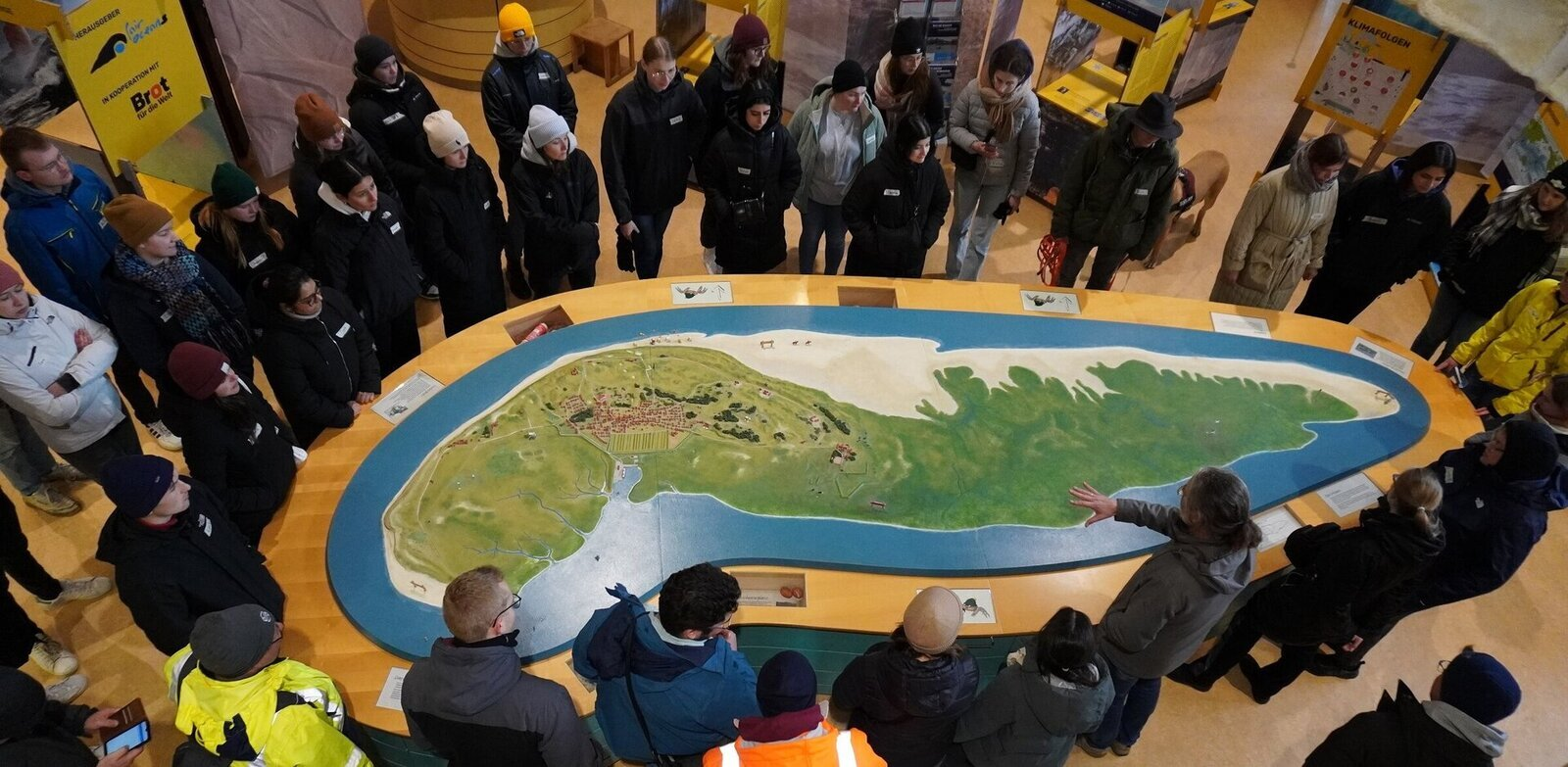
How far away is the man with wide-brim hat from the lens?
14.5 feet

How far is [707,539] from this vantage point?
3527 millimetres

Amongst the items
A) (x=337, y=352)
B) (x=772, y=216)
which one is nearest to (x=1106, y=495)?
(x=772, y=216)

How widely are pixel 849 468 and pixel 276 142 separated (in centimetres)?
456

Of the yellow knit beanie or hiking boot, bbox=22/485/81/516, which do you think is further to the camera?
the yellow knit beanie

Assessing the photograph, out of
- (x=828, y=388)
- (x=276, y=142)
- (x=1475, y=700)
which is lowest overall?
(x=276, y=142)

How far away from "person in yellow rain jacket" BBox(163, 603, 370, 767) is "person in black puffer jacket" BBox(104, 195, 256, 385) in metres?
1.29

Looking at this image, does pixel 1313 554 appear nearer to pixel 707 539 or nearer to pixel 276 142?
pixel 707 539

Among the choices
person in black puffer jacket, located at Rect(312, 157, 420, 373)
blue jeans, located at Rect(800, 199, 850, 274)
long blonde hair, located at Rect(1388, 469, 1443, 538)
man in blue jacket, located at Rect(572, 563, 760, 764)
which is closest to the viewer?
man in blue jacket, located at Rect(572, 563, 760, 764)

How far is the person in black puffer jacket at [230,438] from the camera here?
312cm

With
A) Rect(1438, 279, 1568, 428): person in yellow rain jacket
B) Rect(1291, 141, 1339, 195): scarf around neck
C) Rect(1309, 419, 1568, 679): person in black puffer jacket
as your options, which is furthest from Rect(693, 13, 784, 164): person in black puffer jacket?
Rect(1438, 279, 1568, 428): person in yellow rain jacket

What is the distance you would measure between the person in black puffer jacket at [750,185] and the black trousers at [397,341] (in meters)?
1.55

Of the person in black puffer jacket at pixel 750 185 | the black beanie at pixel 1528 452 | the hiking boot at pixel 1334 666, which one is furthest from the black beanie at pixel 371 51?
the hiking boot at pixel 1334 666

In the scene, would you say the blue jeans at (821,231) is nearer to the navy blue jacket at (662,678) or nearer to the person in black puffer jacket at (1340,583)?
the person in black puffer jacket at (1340,583)

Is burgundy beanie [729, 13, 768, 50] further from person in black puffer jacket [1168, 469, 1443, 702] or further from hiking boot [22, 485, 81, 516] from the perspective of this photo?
hiking boot [22, 485, 81, 516]
